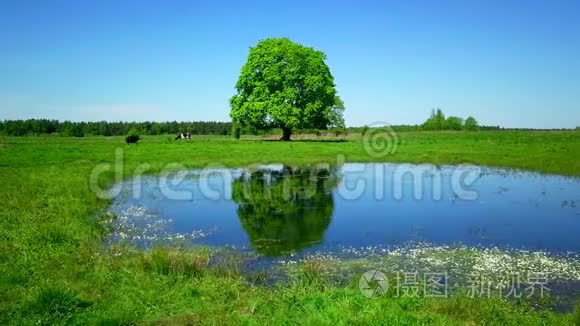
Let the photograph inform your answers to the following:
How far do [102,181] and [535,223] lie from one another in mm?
23819

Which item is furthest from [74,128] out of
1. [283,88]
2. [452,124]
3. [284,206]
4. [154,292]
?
[154,292]

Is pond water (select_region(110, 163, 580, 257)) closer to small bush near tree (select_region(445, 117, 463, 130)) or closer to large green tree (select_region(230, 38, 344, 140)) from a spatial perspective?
large green tree (select_region(230, 38, 344, 140))

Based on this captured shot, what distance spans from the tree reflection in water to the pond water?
0.15 ft

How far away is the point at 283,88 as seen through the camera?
204 feet

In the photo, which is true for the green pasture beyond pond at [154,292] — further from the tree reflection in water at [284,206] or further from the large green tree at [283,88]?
the large green tree at [283,88]

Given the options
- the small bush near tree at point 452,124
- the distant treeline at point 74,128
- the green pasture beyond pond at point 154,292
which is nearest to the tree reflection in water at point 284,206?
the green pasture beyond pond at point 154,292

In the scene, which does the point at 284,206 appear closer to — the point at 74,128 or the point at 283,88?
the point at 283,88

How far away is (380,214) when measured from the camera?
66.2 ft

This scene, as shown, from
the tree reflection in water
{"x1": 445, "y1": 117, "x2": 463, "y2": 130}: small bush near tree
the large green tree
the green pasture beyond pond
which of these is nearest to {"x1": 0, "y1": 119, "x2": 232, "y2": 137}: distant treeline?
the large green tree

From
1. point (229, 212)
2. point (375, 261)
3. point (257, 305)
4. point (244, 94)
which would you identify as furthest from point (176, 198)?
point (244, 94)

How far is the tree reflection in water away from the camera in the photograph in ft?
52.4

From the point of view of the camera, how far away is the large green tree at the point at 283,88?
6053 centimetres

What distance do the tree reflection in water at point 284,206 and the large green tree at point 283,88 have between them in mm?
25153

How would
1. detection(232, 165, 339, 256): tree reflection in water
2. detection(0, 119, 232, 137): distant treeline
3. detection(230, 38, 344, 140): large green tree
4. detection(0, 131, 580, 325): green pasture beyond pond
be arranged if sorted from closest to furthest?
detection(0, 131, 580, 325): green pasture beyond pond, detection(232, 165, 339, 256): tree reflection in water, detection(230, 38, 344, 140): large green tree, detection(0, 119, 232, 137): distant treeline
